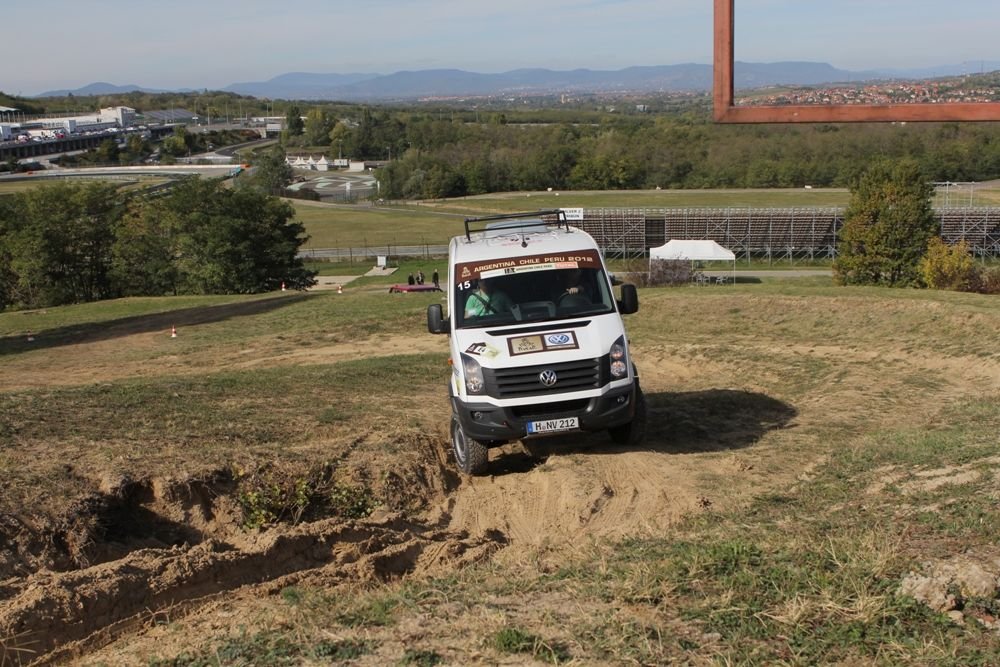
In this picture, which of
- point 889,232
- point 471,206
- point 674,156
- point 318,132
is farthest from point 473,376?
point 318,132

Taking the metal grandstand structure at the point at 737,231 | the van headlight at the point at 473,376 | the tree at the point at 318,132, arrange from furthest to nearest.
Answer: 1. the tree at the point at 318,132
2. the metal grandstand structure at the point at 737,231
3. the van headlight at the point at 473,376

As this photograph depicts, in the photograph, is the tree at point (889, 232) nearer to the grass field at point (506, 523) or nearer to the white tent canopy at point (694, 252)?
the white tent canopy at point (694, 252)

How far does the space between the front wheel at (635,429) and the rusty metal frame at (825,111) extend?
3.32 metres

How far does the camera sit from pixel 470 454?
35.5 ft

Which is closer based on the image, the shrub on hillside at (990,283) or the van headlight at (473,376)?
the van headlight at (473,376)

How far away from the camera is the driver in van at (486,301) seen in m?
11.2

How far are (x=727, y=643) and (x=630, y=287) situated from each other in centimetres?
649

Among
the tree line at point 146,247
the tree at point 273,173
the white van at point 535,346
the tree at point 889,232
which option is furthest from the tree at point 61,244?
the tree at point 273,173

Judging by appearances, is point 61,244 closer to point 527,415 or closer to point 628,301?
point 628,301

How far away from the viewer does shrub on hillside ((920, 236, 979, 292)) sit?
36056 millimetres

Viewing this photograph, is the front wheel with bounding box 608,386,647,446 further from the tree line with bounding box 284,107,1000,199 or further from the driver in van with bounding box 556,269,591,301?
the tree line with bounding box 284,107,1000,199

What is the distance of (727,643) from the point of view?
5.51 meters

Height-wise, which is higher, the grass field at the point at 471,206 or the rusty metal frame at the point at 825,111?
the rusty metal frame at the point at 825,111

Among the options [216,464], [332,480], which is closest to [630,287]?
[332,480]
